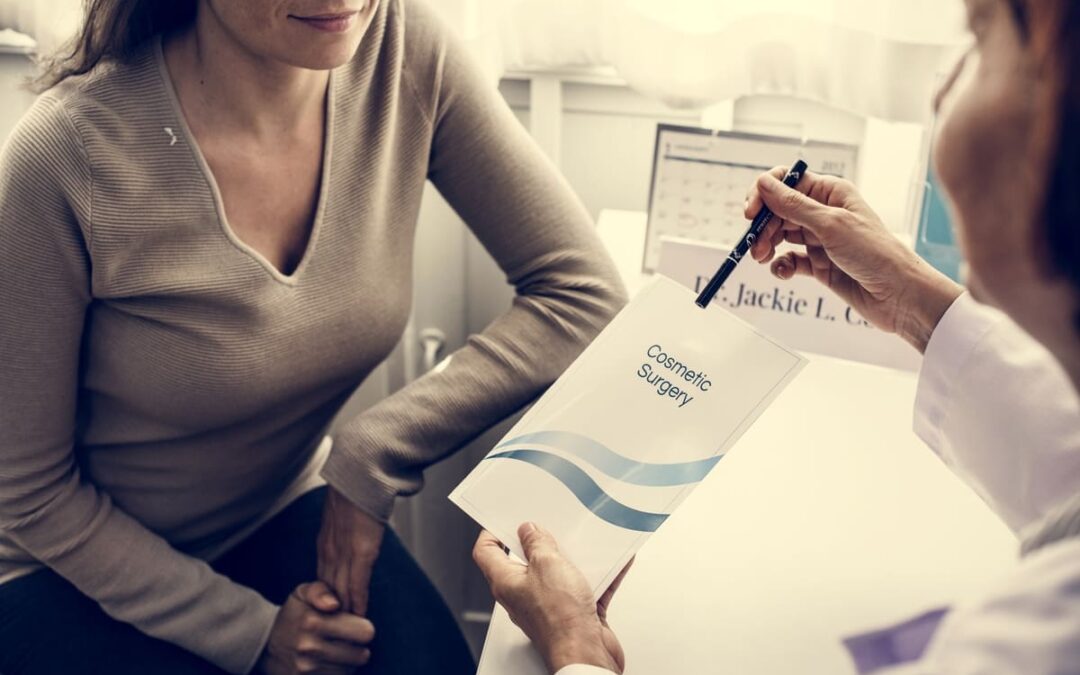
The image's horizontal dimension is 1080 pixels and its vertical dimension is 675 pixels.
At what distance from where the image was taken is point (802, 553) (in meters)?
0.73

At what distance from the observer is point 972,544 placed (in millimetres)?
750

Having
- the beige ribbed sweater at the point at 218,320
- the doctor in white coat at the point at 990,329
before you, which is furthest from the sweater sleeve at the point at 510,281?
the doctor in white coat at the point at 990,329

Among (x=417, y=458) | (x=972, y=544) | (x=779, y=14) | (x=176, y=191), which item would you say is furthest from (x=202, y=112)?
(x=972, y=544)

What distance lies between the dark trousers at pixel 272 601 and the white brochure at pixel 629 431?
32cm

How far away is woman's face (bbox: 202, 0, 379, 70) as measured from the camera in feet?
2.47

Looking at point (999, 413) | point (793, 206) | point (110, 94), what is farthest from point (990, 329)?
point (110, 94)

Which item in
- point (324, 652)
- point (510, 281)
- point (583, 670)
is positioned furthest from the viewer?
point (510, 281)

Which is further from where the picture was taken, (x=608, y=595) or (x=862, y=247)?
(x=862, y=247)

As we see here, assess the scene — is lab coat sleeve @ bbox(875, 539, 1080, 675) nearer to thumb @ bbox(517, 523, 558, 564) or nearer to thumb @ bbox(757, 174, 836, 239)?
thumb @ bbox(517, 523, 558, 564)

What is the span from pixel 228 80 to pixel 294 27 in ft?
0.32

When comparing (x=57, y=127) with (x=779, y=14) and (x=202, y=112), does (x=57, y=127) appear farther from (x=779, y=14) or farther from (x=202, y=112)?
(x=779, y=14)

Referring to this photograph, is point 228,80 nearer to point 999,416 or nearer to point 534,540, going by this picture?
point 534,540

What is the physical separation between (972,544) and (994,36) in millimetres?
468

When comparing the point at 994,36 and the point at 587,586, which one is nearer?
the point at 994,36
